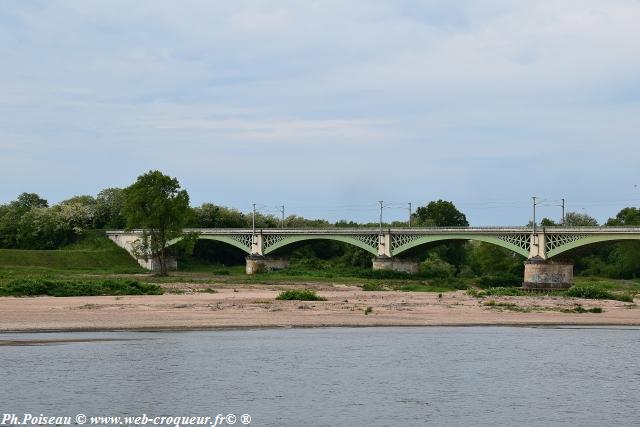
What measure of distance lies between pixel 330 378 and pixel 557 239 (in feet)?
244

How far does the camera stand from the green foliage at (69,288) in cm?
5962

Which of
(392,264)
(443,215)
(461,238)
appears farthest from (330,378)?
(443,215)

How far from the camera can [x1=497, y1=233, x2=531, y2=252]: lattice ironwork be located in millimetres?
102750

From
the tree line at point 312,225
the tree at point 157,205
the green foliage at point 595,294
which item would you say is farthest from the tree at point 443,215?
the green foliage at point 595,294

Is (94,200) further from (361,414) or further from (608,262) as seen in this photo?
(361,414)

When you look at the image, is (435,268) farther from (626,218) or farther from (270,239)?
(626,218)

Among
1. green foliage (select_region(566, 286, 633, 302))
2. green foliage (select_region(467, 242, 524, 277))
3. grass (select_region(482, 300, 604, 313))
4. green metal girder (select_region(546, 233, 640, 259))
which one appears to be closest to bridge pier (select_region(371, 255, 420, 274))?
green foliage (select_region(467, 242, 524, 277))

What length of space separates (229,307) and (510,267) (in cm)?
7723

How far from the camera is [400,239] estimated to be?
11662cm

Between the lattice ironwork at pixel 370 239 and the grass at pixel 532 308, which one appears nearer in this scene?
the grass at pixel 532 308

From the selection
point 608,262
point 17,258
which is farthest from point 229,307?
point 608,262

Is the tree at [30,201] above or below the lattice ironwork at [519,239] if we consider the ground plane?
above

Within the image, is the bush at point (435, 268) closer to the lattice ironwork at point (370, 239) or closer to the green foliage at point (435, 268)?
the green foliage at point (435, 268)

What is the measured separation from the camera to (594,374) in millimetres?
32750
